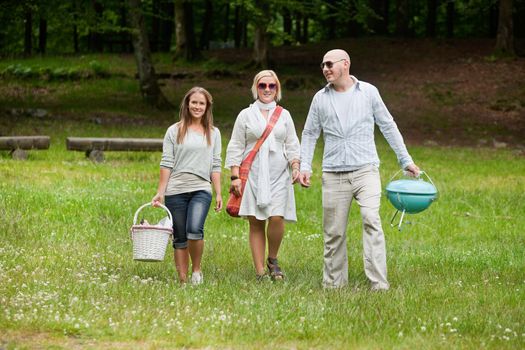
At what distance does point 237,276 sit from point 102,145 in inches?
426

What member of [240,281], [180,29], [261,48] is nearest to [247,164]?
[240,281]

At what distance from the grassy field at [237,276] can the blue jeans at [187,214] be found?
0.46 meters

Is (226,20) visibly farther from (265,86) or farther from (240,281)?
(240,281)

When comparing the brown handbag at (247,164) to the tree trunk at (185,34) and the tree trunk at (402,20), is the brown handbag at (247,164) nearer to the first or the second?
the tree trunk at (185,34)

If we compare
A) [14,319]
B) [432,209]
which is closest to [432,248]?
[432,209]

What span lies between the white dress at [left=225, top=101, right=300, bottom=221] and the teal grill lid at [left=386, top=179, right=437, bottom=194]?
3.60ft

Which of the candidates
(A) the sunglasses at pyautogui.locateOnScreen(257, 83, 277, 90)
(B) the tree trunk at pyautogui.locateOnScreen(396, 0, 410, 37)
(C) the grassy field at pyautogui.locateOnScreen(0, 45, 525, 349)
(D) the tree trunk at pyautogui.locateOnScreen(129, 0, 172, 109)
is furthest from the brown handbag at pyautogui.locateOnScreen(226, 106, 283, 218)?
(B) the tree trunk at pyautogui.locateOnScreen(396, 0, 410, 37)

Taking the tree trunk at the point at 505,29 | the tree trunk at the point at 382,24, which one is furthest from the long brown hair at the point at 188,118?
the tree trunk at the point at 382,24

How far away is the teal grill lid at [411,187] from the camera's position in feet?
30.5

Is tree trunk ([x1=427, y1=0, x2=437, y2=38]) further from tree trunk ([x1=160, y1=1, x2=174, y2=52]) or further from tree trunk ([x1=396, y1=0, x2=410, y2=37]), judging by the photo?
tree trunk ([x1=160, y1=1, x2=174, y2=52])

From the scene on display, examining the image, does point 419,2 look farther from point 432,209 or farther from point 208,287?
point 208,287

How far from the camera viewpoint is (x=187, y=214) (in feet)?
31.3

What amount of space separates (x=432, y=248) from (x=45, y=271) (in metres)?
5.35

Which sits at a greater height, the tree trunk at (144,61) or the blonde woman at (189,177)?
the blonde woman at (189,177)
